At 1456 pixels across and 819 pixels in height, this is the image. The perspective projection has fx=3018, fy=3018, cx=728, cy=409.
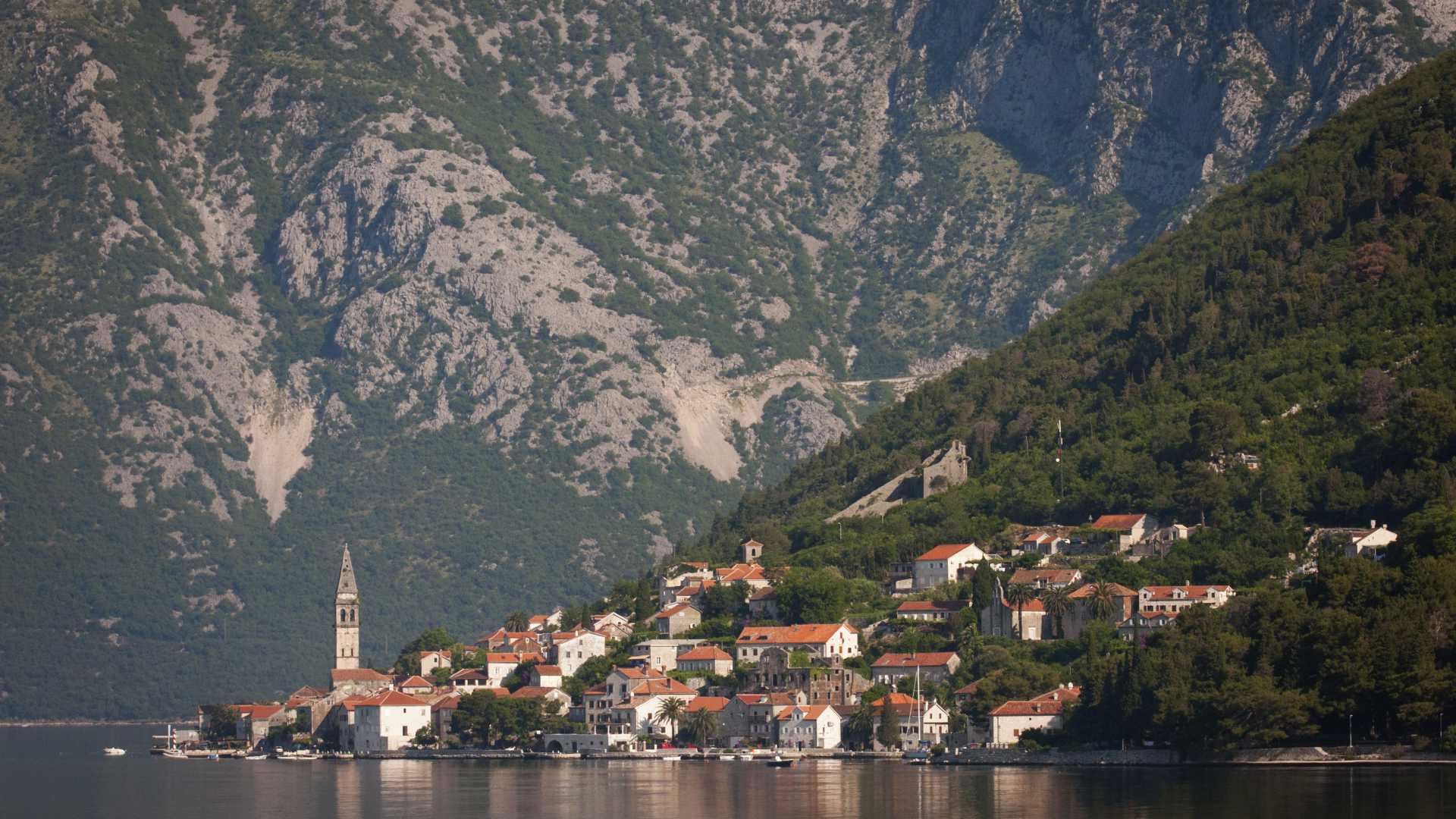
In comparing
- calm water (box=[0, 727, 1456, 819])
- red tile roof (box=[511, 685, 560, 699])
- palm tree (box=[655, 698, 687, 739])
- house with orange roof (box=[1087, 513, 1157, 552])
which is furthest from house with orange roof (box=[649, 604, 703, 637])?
house with orange roof (box=[1087, 513, 1157, 552])

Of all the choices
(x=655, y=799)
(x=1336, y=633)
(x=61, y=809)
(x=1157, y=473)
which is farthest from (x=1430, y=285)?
(x=61, y=809)

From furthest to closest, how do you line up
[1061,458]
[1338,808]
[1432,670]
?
[1061,458] → [1432,670] → [1338,808]

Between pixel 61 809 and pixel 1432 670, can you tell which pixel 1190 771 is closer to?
pixel 1432 670

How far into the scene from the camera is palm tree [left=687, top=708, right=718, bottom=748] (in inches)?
6742

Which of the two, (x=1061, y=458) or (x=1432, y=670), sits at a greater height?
(x=1061, y=458)

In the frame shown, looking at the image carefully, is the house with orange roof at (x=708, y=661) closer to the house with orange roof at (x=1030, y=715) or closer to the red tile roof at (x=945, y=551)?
the red tile roof at (x=945, y=551)

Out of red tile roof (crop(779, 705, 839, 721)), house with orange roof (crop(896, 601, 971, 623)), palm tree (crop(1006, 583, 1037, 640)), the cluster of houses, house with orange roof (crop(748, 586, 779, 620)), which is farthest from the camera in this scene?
house with orange roof (crop(748, 586, 779, 620))

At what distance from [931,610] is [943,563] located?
6.78m

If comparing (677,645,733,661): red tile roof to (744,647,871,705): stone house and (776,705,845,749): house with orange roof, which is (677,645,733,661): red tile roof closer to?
(744,647,871,705): stone house

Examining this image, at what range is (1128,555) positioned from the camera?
17700 cm

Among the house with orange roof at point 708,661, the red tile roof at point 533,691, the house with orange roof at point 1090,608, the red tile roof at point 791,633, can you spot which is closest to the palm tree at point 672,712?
the house with orange roof at point 708,661

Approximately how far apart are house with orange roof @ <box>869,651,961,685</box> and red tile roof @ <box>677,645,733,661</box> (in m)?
11.1

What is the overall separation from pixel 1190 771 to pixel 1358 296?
63.2 m

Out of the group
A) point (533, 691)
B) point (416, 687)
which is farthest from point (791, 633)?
point (416, 687)
